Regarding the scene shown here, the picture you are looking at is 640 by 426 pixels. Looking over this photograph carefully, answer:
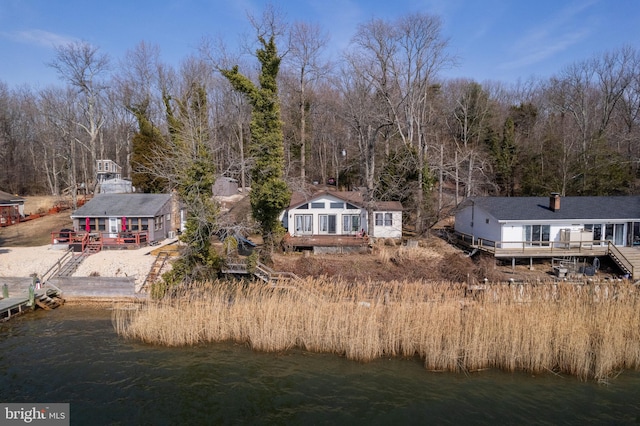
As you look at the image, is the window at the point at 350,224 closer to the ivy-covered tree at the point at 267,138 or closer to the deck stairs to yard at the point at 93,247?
the ivy-covered tree at the point at 267,138

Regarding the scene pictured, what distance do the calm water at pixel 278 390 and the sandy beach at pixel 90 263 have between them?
28.4 feet

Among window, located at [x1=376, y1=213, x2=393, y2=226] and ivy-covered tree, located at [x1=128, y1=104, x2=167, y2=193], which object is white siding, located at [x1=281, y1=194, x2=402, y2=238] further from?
ivy-covered tree, located at [x1=128, y1=104, x2=167, y2=193]

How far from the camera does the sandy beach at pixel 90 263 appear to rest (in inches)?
897

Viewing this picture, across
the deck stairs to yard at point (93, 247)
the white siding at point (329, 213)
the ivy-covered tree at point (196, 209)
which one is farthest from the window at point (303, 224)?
the deck stairs to yard at point (93, 247)

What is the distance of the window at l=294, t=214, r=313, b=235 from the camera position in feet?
98.4

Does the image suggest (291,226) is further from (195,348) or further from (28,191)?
(28,191)

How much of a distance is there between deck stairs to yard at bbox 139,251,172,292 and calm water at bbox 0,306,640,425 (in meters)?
7.15

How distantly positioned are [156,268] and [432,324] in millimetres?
16172

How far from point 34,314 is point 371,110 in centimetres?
3104

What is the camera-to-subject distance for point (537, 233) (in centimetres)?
2641

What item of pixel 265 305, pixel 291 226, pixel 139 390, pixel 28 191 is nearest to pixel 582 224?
pixel 291 226

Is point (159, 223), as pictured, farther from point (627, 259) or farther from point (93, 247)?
point (627, 259)

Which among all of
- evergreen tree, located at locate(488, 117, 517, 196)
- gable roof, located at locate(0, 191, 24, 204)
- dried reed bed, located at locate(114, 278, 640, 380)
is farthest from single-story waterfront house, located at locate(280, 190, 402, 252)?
gable roof, located at locate(0, 191, 24, 204)

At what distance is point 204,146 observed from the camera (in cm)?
1923
